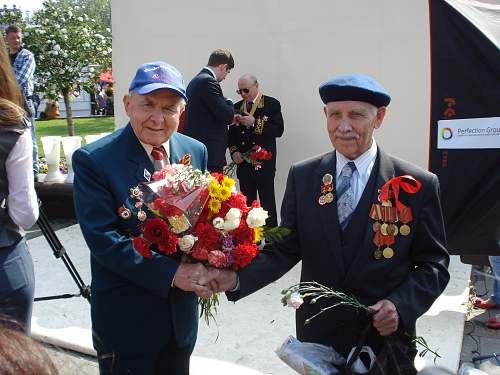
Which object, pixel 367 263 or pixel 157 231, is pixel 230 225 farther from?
pixel 367 263

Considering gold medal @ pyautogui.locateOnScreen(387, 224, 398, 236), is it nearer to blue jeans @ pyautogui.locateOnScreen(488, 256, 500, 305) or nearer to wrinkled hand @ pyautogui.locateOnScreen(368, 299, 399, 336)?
wrinkled hand @ pyautogui.locateOnScreen(368, 299, 399, 336)

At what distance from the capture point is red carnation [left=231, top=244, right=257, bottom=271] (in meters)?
2.08

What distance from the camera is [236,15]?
6.30 meters

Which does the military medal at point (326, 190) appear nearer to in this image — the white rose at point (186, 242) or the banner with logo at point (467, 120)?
the white rose at point (186, 242)

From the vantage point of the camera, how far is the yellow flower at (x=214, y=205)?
2.10m

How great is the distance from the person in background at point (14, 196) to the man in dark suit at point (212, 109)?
10.6 ft

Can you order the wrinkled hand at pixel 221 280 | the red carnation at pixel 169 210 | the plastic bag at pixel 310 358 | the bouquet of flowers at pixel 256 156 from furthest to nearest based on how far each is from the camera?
the bouquet of flowers at pixel 256 156 < the wrinkled hand at pixel 221 280 < the red carnation at pixel 169 210 < the plastic bag at pixel 310 358

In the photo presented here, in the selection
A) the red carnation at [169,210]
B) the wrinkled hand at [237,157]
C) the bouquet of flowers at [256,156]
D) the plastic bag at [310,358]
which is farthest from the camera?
the wrinkled hand at [237,157]

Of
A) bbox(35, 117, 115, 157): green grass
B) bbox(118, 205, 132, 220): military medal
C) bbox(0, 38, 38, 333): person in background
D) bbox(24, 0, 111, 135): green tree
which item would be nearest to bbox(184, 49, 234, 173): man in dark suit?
bbox(0, 38, 38, 333): person in background

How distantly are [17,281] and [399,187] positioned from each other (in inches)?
66.1

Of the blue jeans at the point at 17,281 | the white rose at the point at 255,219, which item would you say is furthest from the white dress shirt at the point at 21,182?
the white rose at the point at 255,219

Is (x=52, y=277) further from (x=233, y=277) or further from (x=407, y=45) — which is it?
(x=407, y=45)

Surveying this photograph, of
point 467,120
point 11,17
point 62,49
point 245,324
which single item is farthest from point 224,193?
point 11,17

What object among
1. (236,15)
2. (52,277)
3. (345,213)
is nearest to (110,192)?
(345,213)
